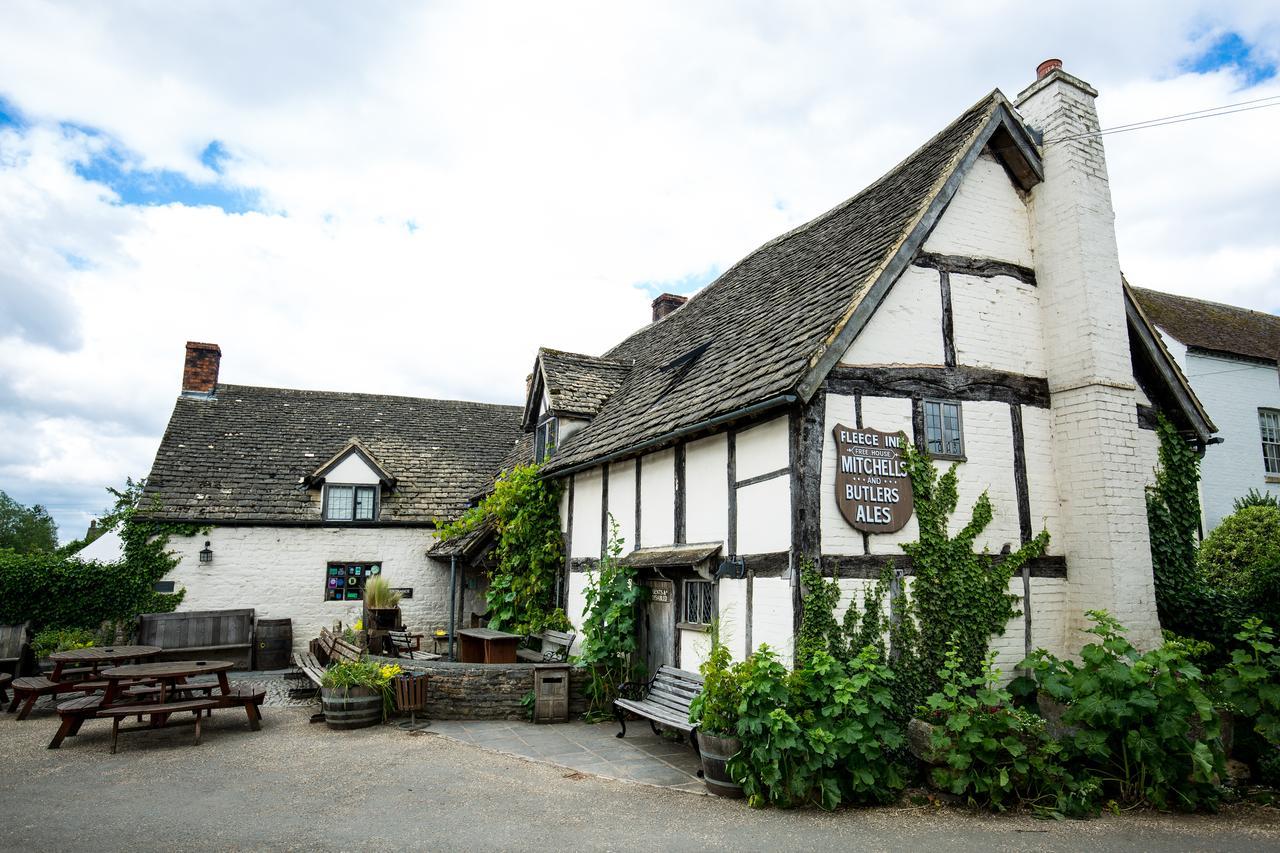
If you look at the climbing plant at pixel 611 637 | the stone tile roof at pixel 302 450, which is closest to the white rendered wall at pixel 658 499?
the climbing plant at pixel 611 637

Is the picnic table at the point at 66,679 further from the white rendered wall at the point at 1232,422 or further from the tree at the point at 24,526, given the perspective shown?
the tree at the point at 24,526

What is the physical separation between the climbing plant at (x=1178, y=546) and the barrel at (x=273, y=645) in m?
16.6

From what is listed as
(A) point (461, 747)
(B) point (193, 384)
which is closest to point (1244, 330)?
(A) point (461, 747)

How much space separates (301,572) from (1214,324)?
24.7 m

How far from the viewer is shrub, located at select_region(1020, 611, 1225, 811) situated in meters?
7.01

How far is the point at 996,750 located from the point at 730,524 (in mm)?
3631

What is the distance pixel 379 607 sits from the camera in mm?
13820

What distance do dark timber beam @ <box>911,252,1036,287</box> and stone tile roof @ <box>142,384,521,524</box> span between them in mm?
14311

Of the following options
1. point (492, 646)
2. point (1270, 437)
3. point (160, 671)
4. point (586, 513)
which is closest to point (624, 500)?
point (586, 513)

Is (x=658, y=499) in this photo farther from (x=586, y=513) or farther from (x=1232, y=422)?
(x=1232, y=422)

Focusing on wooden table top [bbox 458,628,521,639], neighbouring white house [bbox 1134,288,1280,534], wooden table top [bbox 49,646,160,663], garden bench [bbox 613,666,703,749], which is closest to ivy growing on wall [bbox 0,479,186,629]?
wooden table top [bbox 49,646,160,663]

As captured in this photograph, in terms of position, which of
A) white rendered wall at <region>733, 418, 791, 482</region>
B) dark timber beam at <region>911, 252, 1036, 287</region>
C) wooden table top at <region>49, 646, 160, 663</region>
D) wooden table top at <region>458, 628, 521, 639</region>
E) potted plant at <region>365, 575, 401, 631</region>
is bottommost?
Answer: wooden table top at <region>49, 646, 160, 663</region>

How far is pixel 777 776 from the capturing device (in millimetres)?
6938

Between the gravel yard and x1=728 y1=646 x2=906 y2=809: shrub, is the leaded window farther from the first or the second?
the gravel yard
